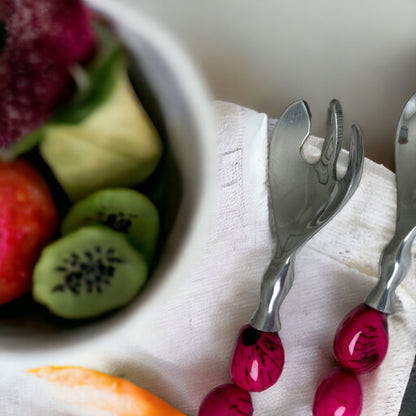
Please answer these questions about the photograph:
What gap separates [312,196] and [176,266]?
0.59 feet

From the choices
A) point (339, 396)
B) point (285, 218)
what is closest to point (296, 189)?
point (285, 218)

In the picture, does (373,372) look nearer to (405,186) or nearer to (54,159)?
(405,186)

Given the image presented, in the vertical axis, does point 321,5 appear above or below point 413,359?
above

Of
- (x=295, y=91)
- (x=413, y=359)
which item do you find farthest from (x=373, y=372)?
(x=295, y=91)

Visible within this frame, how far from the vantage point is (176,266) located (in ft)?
0.47

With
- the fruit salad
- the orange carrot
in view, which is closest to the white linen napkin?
the orange carrot

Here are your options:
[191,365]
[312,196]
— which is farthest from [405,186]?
[191,365]

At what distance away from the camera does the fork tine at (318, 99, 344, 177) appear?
0.30 metres

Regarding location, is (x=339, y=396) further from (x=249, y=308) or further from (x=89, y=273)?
(x=89, y=273)

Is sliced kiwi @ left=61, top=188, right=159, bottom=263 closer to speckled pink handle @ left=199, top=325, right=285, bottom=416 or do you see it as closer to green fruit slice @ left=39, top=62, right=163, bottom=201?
green fruit slice @ left=39, top=62, right=163, bottom=201

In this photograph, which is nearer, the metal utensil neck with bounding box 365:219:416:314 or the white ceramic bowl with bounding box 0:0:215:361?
the white ceramic bowl with bounding box 0:0:215:361

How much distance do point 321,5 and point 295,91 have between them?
0.05 m

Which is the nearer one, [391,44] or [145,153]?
[145,153]

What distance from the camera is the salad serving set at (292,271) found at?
11.7 inches
